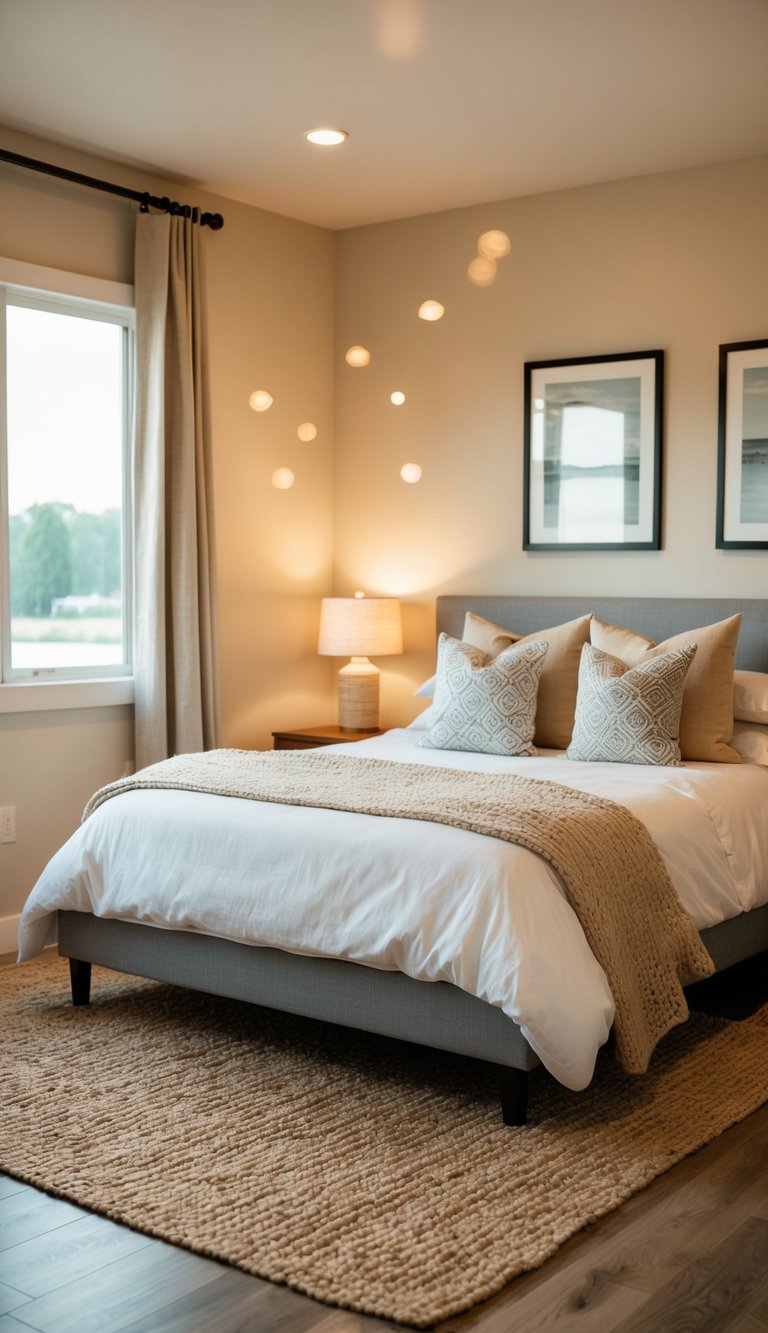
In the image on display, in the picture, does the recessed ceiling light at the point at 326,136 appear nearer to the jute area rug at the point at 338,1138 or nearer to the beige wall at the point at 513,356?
the beige wall at the point at 513,356

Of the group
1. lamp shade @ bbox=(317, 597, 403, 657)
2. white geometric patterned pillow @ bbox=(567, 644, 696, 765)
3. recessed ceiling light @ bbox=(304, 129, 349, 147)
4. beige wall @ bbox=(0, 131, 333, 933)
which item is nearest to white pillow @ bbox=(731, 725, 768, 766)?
white geometric patterned pillow @ bbox=(567, 644, 696, 765)

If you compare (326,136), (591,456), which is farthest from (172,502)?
(591,456)

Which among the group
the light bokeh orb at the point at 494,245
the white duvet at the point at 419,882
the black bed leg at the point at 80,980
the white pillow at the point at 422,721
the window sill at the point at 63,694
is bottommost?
the black bed leg at the point at 80,980

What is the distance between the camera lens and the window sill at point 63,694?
4.42 metres

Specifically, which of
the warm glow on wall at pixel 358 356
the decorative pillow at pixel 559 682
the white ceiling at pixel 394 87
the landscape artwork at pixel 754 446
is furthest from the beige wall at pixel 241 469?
the landscape artwork at pixel 754 446

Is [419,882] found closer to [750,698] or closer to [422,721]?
[750,698]

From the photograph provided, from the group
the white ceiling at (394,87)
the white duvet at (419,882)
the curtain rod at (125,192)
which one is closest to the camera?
the white duvet at (419,882)

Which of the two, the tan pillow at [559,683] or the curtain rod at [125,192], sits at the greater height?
the curtain rod at [125,192]

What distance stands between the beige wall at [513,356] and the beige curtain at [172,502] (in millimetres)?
997

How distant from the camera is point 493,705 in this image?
4.33 meters

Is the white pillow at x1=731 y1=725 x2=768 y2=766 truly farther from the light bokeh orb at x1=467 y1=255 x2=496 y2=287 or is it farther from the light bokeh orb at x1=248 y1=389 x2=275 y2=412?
the light bokeh orb at x1=248 y1=389 x2=275 y2=412

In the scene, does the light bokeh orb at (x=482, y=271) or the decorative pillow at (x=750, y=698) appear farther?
the light bokeh orb at (x=482, y=271)

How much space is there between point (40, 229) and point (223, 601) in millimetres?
1549

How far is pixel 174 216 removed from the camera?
15.8 ft
